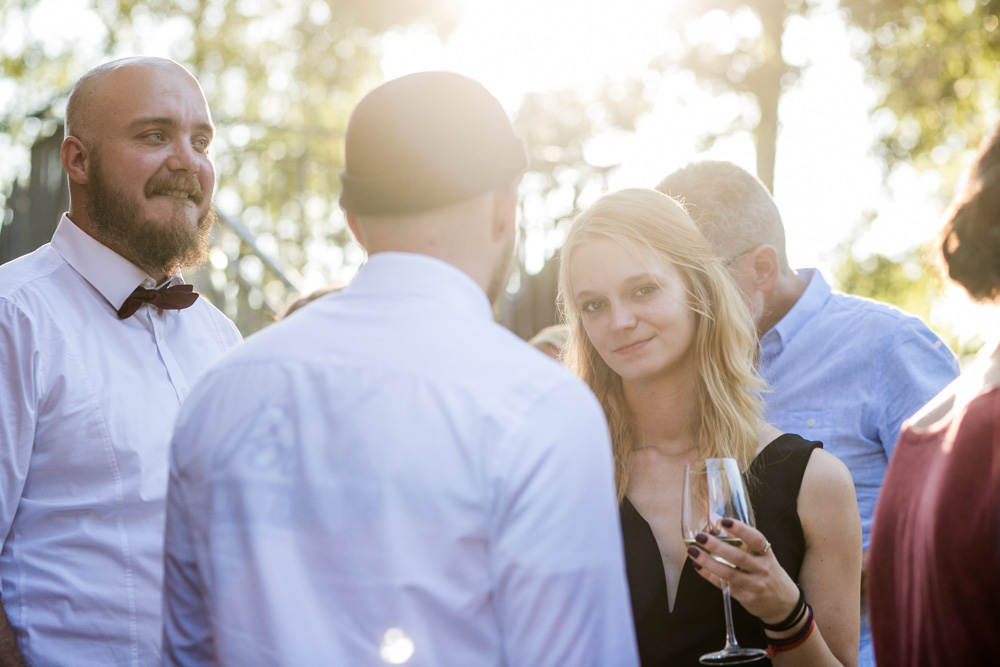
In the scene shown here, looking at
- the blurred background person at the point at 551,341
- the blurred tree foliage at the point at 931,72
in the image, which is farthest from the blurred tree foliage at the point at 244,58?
the blurred background person at the point at 551,341

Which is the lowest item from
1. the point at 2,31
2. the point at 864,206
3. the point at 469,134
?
the point at 864,206

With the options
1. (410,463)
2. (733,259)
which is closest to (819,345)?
(733,259)

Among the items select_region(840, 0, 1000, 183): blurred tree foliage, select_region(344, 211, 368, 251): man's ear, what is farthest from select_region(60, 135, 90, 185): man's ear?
select_region(840, 0, 1000, 183): blurred tree foliage

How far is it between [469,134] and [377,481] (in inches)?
26.9

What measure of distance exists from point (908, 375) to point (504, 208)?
229 cm

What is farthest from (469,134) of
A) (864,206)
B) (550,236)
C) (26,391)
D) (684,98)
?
(864,206)

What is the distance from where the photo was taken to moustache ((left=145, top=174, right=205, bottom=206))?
3.05 metres

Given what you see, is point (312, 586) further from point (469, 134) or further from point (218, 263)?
point (218, 263)

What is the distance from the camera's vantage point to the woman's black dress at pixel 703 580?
274 centimetres

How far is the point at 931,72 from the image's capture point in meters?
13.1

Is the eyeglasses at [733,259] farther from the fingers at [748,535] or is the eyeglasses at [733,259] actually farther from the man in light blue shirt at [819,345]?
the fingers at [748,535]

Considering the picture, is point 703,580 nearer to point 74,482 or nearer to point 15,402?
point 74,482

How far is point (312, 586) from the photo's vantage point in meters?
1.66

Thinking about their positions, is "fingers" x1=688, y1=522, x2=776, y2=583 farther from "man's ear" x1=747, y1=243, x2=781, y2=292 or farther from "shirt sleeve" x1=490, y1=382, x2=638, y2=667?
"man's ear" x1=747, y1=243, x2=781, y2=292
